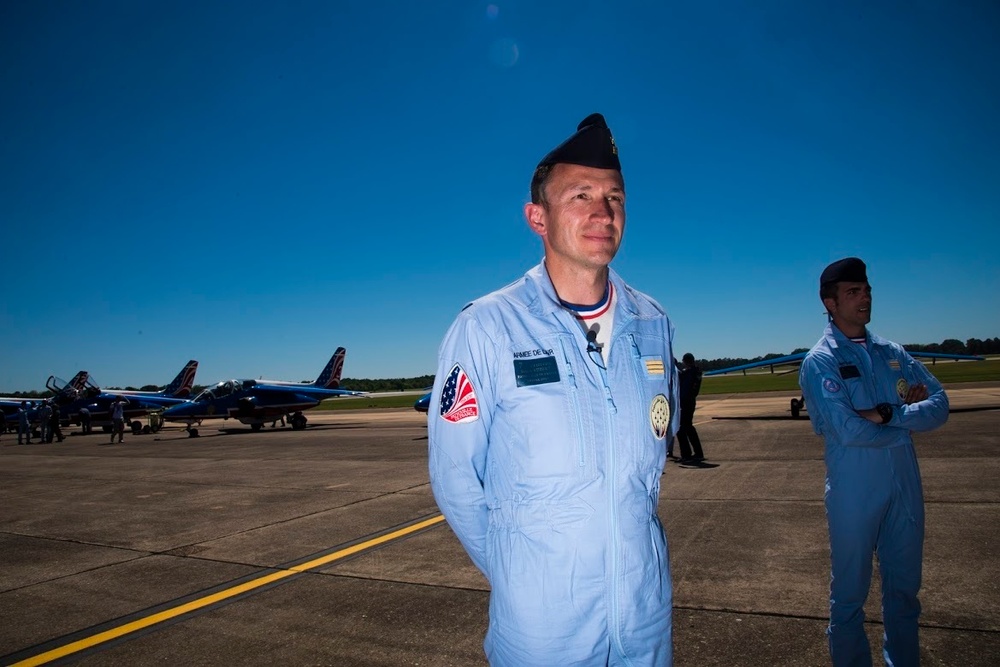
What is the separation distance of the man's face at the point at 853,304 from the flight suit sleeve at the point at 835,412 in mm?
269

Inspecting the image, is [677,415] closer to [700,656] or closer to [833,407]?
[833,407]

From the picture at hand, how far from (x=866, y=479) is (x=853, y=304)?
99 cm

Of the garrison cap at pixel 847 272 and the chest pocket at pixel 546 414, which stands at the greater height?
the garrison cap at pixel 847 272

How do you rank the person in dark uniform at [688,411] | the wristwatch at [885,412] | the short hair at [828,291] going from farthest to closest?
1. the person in dark uniform at [688,411]
2. the short hair at [828,291]
3. the wristwatch at [885,412]

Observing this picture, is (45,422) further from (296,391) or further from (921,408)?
(921,408)

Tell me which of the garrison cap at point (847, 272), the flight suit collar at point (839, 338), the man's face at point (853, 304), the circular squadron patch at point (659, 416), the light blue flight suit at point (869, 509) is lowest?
the light blue flight suit at point (869, 509)

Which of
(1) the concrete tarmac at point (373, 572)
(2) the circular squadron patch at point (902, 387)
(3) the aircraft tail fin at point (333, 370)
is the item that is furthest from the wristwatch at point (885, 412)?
(3) the aircraft tail fin at point (333, 370)

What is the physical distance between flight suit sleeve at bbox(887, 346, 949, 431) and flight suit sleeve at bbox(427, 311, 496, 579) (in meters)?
2.32

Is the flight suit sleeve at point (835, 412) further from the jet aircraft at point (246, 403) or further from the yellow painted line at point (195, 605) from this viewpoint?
the jet aircraft at point (246, 403)

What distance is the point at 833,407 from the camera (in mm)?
2945

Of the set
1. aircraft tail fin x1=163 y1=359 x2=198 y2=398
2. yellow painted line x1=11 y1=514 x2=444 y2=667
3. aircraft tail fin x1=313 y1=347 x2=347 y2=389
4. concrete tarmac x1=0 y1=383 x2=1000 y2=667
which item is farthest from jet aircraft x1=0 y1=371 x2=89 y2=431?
yellow painted line x1=11 y1=514 x2=444 y2=667

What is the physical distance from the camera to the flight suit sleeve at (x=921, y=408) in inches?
112

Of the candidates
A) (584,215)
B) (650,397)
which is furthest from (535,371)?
(584,215)

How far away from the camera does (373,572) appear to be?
4.93 meters
